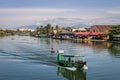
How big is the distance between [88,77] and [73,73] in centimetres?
275

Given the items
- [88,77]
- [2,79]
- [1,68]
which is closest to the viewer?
[2,79]

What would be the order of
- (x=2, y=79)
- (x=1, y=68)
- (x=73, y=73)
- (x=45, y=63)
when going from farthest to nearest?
(x=45, y=63), (x=1, y=68), (x=73, y=73), (x=2, y=79)

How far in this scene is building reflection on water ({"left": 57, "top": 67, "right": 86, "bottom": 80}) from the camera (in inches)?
1207

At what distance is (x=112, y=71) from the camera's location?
34188mm

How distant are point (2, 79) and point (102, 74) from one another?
34.9 ft

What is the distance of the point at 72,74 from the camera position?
32.1 m

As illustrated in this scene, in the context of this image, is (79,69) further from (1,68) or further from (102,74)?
(1,68)

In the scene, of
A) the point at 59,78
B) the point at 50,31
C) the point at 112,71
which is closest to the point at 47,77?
the point at 59,78

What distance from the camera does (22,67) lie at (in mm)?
36062

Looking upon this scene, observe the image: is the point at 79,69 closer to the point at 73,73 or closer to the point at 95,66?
the point at 73,73

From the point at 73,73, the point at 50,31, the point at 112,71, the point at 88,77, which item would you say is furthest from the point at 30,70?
the point at 50,31

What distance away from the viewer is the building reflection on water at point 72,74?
30.7 meters

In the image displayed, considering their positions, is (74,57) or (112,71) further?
(74,57)

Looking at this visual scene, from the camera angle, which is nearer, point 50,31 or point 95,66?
point 95,66
